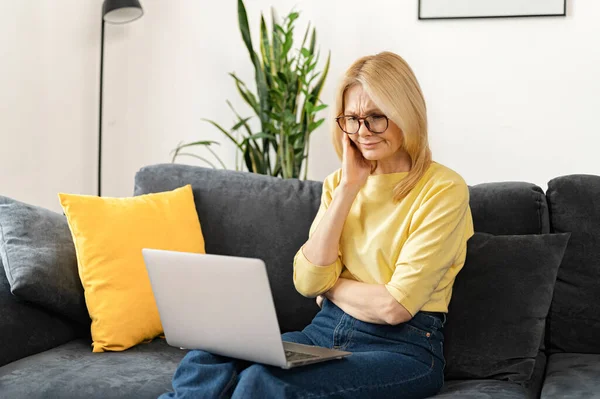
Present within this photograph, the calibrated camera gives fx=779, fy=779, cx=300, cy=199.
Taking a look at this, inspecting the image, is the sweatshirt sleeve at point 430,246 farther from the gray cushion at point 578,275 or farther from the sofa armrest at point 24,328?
the sofa armrest at point 24,328

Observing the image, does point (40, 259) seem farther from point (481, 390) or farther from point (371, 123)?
point (481, 390)

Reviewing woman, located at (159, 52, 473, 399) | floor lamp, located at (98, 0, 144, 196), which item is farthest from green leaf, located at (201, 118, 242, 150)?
woman, located at (159, 52, 473, 399)

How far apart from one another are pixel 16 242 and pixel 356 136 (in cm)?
97

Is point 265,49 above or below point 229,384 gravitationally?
above

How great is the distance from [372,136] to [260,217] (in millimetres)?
537

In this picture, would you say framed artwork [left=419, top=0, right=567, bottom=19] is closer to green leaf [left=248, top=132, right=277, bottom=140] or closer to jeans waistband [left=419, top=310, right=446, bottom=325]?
green leaf [left=248, top=132, right=277, bottom=140]

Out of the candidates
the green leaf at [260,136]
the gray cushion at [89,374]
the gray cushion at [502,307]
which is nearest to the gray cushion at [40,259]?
the gray cushion at [89,374]

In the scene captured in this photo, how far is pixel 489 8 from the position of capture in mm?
3363

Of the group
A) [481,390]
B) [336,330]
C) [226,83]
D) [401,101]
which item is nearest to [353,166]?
[401,101]

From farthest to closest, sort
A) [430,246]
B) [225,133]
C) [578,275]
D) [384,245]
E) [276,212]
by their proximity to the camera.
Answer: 1. [225,133]
2. [276,212]
3. [578,275]
4. [384,245]
5. [430,246]

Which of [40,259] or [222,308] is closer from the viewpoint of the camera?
[222,308]

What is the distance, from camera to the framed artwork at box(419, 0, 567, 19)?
329 cm

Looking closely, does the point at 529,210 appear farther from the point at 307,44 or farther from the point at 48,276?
the point at 307,44

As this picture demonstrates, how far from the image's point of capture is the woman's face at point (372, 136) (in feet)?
6.27
